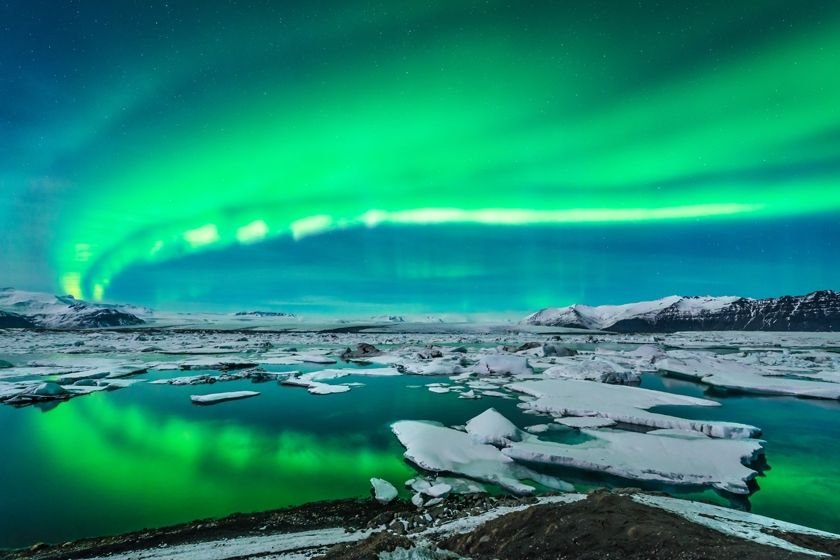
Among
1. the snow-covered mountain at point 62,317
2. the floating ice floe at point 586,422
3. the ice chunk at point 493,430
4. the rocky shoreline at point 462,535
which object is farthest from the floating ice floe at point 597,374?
the snow-covered mountain at point 62,317

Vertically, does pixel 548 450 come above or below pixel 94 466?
above

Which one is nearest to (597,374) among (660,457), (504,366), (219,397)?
(504,366)

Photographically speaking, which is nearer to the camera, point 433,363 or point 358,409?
point 358,409

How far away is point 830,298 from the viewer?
126 metres

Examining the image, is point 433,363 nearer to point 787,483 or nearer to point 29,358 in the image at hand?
point 787,483

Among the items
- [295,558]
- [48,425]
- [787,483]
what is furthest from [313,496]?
[48,425]

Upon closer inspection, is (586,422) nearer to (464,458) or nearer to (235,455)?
(464,458)

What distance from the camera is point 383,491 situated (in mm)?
8586

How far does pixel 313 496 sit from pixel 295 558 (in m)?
3.26

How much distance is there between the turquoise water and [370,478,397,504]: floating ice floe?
0.31 metres

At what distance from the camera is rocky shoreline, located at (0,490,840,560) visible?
489 cm

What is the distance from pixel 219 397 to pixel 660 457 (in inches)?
672

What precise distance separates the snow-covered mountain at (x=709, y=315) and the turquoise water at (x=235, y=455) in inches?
5462

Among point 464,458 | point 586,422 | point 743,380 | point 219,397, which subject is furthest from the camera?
point 743,380
